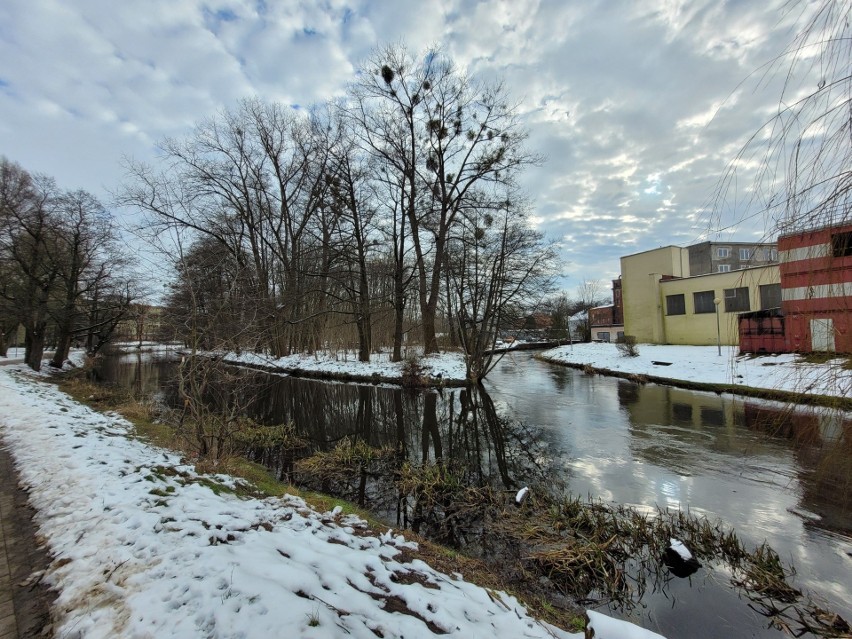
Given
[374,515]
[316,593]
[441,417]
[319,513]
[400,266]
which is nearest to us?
[316,593]

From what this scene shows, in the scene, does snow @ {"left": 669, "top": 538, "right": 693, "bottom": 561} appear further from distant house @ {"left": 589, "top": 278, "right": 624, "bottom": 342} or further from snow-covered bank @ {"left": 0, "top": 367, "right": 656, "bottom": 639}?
distant house @ {"left": 589, "top": 278, "right": 624, "bottom": 342}

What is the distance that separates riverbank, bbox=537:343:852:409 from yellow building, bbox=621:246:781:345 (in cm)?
390

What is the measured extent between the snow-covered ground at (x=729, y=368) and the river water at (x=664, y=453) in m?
0.22

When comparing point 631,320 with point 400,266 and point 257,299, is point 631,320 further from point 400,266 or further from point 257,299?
point 257,299

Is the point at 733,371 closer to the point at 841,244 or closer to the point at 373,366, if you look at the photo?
the point at 841,244

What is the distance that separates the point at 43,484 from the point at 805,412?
24.3 ft

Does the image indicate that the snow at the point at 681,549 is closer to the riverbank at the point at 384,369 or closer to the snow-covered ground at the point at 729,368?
the snow-covered ground at the point at 729,368

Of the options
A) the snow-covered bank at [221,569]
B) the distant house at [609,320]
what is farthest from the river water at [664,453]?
the distant house at [609,320]

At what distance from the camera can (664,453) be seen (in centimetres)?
841

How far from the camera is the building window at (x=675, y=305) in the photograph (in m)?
29.5

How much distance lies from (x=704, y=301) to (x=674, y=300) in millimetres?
2337

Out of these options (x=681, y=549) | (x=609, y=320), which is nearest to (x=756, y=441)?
(x=681, y=549)

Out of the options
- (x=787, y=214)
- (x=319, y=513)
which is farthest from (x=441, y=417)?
(x=787, y=214)

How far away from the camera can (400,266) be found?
76.0 feet
